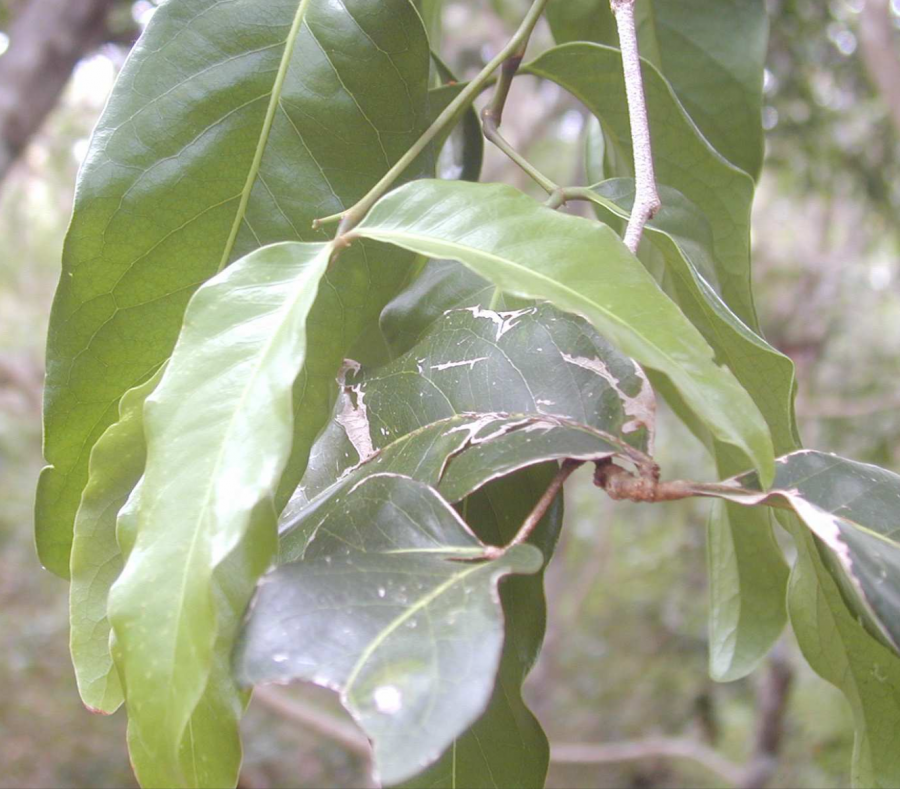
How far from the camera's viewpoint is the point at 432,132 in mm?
503

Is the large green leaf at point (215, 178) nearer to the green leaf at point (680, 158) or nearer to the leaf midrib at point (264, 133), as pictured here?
the leaf midrib at point (264, 133)

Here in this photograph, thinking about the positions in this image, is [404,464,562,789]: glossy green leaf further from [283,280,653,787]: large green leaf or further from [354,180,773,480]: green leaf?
[354,180,773,480]: green leaf

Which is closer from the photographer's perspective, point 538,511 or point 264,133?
point 538,511

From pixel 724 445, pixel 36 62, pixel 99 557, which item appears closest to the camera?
pixel 99 557

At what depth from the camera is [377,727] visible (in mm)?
252

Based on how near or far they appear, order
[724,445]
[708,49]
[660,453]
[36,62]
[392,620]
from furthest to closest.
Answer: [660,453] < [36,62] < [708,49] < [724,445] < [392,620]

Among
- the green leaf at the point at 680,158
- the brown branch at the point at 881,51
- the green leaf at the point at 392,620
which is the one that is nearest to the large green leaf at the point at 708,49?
the green leaf at the point at 680,158

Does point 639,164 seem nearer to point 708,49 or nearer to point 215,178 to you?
point 215,178

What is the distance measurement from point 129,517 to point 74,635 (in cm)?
9

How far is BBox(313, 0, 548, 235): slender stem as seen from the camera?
0.43m

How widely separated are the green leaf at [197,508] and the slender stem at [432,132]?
0.10 metres

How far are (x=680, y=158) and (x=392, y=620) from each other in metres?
0.41

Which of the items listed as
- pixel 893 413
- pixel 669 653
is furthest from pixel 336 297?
pixel 669 653

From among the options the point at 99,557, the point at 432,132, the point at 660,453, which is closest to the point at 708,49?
the point at 432,132
